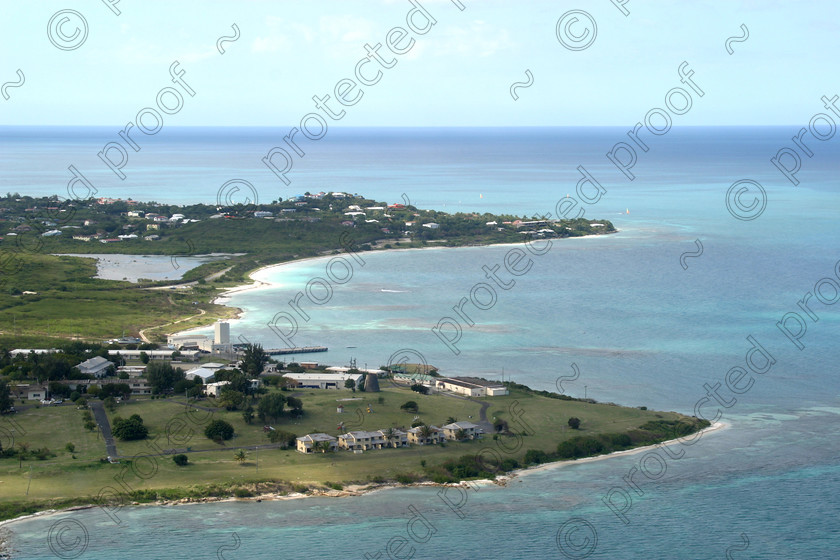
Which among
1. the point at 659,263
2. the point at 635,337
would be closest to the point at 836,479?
the point at 635,337

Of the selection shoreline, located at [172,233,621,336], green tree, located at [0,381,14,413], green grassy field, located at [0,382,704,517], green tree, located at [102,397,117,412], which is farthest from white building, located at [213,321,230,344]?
green tree, located at [0,381,14,413]

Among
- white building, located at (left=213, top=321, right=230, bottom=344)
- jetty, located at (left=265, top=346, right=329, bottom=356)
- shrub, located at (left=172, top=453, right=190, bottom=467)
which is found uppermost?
white building, located at (left=213, top=321, right=230, bottom=344)

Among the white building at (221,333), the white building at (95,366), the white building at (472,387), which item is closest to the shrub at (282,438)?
the white building at (472,387)

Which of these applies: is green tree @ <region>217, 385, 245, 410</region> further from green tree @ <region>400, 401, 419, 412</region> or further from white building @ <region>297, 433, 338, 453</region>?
green tree @ <region>400, 401, 419, 412</region>

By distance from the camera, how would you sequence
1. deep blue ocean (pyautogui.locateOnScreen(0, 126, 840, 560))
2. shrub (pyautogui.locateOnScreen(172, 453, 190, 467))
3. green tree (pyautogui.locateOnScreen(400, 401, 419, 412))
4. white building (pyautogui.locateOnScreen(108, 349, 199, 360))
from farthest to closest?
white building (pyautogui.locateOnScreen(108, 349, 199, 360)) → green tree (pyautogui.locateOnScreen(400, 401, 419, 412)) → shrub (pyautogui.locateOnScreen(172, 453, 190, 467)) → deep blue ocean (pyautogui.locateOnScreen(0, 126, 840, 560))

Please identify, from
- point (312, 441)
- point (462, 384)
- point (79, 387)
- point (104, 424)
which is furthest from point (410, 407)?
point (79, 387)

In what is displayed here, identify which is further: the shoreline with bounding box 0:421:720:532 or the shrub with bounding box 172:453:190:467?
the shrub with bounding box 172:453:190:467
